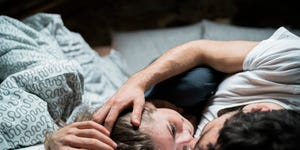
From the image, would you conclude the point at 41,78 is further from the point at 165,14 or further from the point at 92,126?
the point at 165,14

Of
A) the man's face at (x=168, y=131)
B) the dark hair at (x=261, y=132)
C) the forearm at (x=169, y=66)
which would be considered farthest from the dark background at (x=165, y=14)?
the dark hair at (x=261, y=132)

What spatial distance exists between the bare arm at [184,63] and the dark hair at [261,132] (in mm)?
317

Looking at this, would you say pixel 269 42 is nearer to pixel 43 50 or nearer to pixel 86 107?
pixel 86 107

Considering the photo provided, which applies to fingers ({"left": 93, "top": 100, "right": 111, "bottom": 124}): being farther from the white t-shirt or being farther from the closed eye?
the white t-shirt

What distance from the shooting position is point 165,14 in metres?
2.48

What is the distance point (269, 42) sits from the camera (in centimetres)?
126

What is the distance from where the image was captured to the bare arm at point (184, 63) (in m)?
1.23

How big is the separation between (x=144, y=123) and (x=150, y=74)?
0.81 feet

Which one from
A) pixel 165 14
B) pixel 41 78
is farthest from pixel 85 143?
pixel 165 14

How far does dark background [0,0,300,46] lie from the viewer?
92.4 inches

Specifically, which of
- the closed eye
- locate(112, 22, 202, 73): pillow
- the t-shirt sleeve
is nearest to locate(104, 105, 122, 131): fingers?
the closed eye

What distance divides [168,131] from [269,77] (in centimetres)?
34

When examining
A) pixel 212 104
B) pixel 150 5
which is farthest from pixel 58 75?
pixel 150 5

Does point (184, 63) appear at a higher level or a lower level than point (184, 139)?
higher
